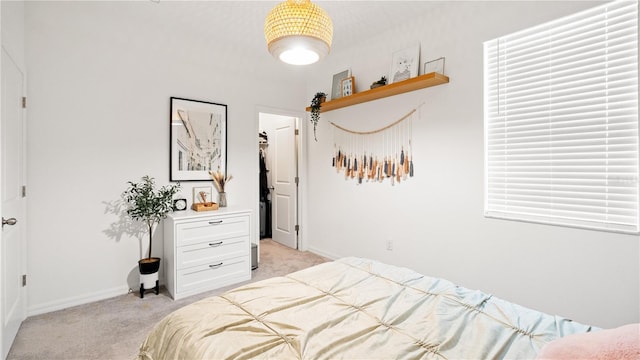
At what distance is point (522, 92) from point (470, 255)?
137 cm

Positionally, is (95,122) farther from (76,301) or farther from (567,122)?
(567,122)

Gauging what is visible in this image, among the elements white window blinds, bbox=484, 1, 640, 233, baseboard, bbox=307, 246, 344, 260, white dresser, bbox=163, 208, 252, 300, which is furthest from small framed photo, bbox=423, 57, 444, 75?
baseboard, bbox=307, 246, 344, 260

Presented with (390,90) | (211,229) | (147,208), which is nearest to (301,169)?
(211,229)

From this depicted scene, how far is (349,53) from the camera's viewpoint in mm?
3668

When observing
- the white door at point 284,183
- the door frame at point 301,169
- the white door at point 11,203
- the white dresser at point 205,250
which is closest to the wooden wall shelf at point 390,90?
the door frame at point 301,169

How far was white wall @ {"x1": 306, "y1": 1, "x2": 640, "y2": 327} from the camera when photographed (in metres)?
2.04

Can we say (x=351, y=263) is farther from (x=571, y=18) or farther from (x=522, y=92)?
(x=571, y=18)

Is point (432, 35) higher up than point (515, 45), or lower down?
higher up

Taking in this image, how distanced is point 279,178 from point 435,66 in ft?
9.17

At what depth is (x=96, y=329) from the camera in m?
2.28

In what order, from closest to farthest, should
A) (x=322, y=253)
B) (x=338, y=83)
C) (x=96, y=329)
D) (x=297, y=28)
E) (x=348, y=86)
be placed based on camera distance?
1. (x=297, y=28)
2. (x=96, y=329)
3. (x=348, y=86)
4. (x=338, y=83)
5. (x=322, y=253)

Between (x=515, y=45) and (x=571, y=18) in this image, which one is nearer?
(x=571, y=18)

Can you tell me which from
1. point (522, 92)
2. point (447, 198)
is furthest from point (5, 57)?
point (522, 92)

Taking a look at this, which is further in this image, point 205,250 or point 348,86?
point 348,86
